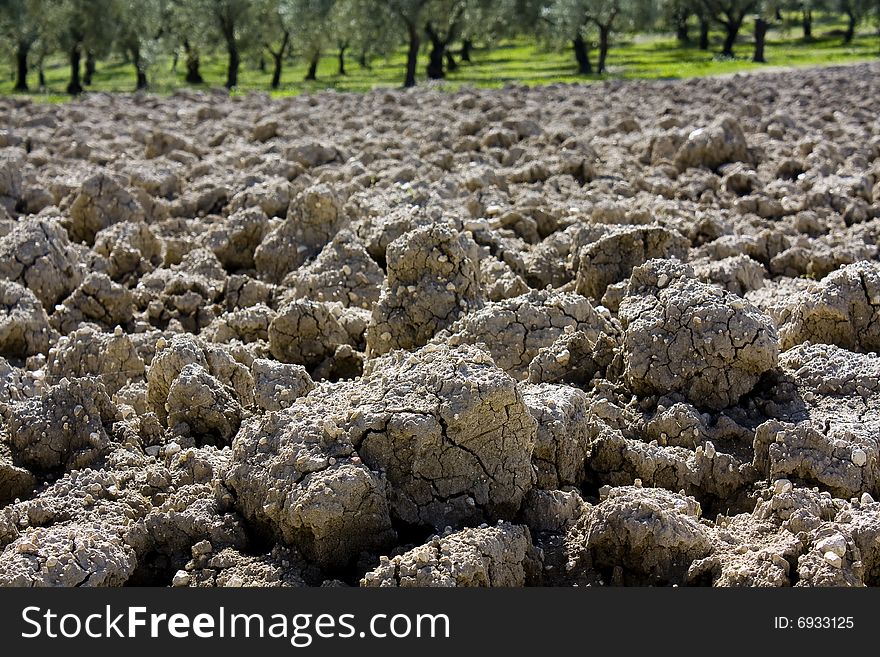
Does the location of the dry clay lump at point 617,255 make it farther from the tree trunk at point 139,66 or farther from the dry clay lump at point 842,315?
the tree trunk at point 139,66

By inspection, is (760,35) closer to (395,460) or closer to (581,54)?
(581,54)

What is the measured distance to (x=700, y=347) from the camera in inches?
180

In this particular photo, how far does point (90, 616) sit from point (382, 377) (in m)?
1.27

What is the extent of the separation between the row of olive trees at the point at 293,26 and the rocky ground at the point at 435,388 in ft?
91.3

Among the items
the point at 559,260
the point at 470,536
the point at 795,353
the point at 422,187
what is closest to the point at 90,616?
the point at 470,536

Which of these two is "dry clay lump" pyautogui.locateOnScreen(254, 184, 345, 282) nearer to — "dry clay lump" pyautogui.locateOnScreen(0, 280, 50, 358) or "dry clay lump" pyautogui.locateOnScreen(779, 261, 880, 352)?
"dry clay lump" pyautogui.locateOnScreen(0, 280, 50, 358)

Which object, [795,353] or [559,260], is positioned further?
[559,260]

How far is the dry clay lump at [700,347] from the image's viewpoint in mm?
4551

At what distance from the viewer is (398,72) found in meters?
45.6

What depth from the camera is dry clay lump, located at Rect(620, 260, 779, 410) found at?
14.9 feet

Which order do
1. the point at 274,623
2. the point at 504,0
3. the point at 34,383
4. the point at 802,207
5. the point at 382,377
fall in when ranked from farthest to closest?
the point at 504,0, the point at 802,207, the point at 34,383, the point at 382,377, the point at 274,623

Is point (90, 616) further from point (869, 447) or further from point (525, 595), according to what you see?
point (869, 447)

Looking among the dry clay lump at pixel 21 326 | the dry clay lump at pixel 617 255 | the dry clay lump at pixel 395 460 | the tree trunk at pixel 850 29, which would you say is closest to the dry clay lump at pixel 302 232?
the dry clay lump at pixel 21 326

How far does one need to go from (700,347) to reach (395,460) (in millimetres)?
1546
